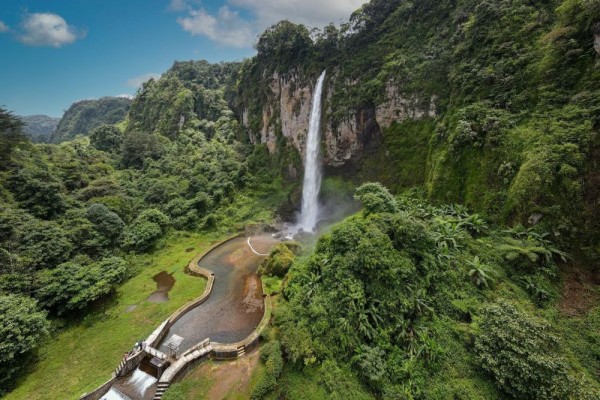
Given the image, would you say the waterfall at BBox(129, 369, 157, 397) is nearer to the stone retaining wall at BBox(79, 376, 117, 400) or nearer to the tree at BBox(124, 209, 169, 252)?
the stone retaining wall at BBox(79, 376, 117, 400)

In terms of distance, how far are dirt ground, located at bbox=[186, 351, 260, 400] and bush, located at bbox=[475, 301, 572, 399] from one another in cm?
1088

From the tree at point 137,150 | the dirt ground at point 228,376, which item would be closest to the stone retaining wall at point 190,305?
the dirt ground at point 228,376

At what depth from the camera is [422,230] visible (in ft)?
51.8

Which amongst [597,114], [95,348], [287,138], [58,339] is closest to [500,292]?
[597,114]

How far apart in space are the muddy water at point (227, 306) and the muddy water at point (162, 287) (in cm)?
336

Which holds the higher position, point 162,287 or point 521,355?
point 521,355

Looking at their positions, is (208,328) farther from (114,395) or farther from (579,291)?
(579,291)

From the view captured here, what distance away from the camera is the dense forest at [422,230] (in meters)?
12.9

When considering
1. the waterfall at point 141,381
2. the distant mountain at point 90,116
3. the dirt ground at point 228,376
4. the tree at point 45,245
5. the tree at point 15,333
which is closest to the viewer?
the dirt ground at point 228,376

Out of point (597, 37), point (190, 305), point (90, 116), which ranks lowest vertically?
point (190, 305)

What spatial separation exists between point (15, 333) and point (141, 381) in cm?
762

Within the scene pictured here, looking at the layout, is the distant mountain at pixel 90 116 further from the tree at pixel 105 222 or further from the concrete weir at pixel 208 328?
the concrete weir at pixel 208 328

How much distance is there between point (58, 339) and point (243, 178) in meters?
30.5

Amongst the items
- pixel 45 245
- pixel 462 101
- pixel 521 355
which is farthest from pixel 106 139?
pixel 521 355
